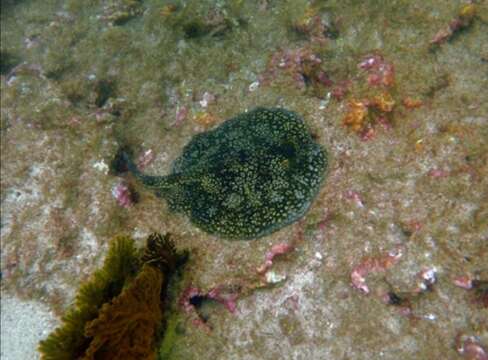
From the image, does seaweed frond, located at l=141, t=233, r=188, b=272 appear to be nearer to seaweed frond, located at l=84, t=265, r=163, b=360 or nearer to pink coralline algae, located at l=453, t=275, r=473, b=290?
seaweed frond, located at l=84, t=265, r=163, b=360

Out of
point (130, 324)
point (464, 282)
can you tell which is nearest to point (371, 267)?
point (464, 282)

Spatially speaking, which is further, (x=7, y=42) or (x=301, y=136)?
(x=7, y=42)

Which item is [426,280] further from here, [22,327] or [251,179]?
[22,327]

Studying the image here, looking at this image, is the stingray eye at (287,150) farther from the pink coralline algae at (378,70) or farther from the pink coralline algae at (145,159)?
the pink coralline algae at (145,159)

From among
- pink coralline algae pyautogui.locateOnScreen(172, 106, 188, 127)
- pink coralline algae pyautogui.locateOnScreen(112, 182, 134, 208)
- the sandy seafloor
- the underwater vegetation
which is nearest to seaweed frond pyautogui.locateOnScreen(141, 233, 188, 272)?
the underwater vegetation

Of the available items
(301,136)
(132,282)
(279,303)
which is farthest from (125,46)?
(279,303)

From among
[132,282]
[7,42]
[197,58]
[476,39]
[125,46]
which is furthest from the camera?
[7,42]

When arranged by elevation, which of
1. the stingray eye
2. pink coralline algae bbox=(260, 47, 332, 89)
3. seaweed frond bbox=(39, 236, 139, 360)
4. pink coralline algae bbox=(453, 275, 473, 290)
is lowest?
pink coralline algae bbox=(453, 275, 473, 290)

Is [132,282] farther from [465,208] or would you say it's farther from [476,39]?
[476,39]
